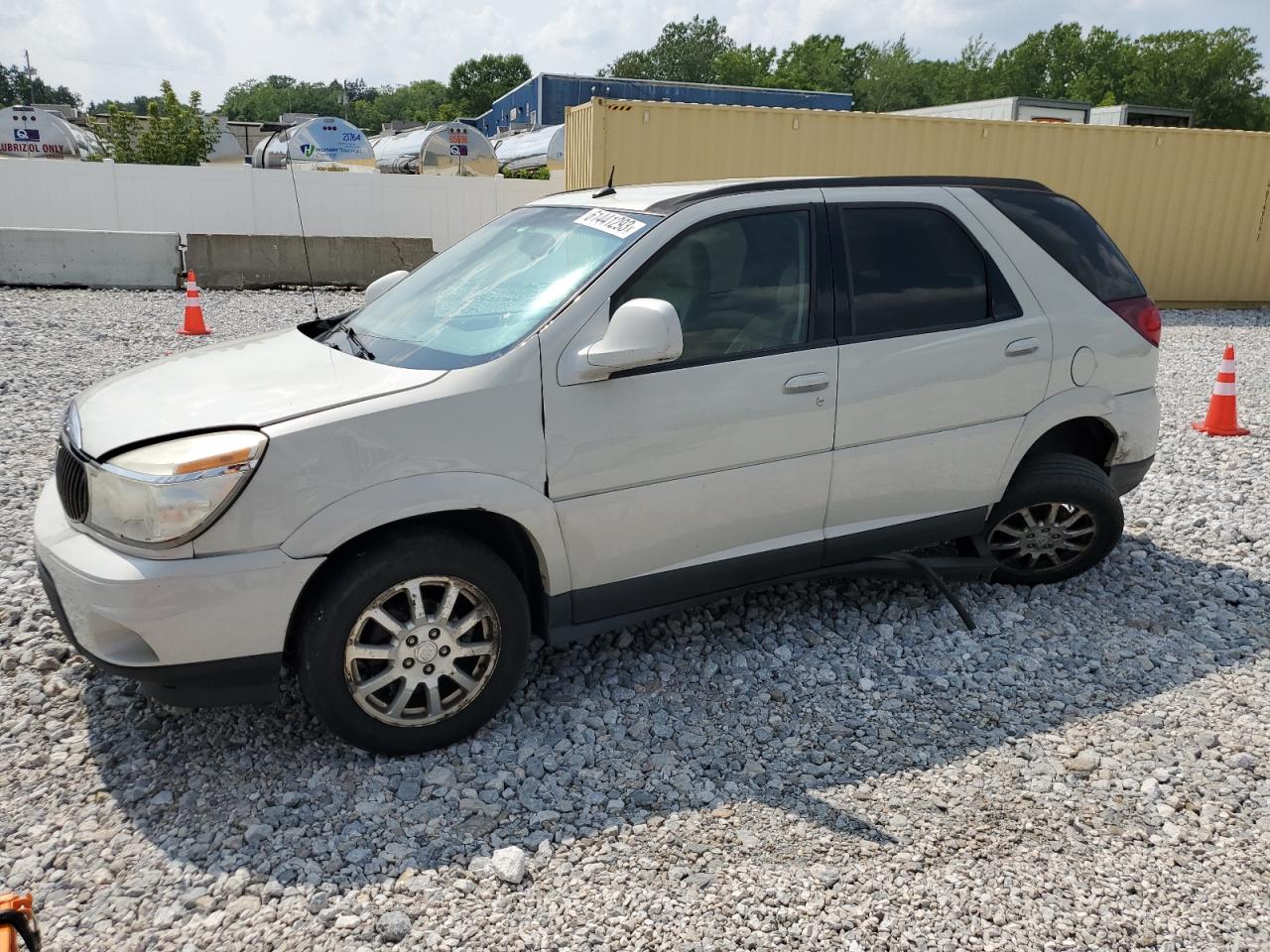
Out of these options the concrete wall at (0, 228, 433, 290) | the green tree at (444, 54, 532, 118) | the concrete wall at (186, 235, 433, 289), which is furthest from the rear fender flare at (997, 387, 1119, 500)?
the green tree at (444, 54, 532, 118)

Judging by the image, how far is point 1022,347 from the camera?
169 inches

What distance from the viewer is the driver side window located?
3.65 metres

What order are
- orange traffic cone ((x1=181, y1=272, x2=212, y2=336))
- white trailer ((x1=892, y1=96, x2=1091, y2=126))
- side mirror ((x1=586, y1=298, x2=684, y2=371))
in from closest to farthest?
side mirror ((x1=586, y1=298, x2=684, y2=371)), orange traffic cone ((x1=181, y1=272, x2=212, y2=336)), white trailer ((x1=892, y1=96, x2=1091, y2=126))

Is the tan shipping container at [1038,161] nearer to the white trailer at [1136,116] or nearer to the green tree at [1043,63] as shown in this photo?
the white trailer at [1136,116]

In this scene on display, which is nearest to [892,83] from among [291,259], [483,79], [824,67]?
[824,67]

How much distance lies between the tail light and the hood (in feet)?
10.3

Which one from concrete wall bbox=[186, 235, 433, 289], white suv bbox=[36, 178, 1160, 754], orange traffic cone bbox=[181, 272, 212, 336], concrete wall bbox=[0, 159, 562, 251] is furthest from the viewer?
concrete wall bbox=[0, 159, 562, 251]

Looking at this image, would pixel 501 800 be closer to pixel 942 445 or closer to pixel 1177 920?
pixel 1177 920

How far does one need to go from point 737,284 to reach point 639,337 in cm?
70

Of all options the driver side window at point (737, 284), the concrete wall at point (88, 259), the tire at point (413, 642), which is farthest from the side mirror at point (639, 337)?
the concrete wall at point (88, 259)

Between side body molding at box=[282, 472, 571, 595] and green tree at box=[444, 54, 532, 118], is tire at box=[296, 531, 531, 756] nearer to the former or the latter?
side body molding at box=[282, 472, 571, 595]

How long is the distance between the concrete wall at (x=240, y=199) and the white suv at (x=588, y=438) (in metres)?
16.5

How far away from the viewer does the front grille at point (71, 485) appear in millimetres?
3193

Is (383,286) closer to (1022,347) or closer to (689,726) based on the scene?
(689,726)
